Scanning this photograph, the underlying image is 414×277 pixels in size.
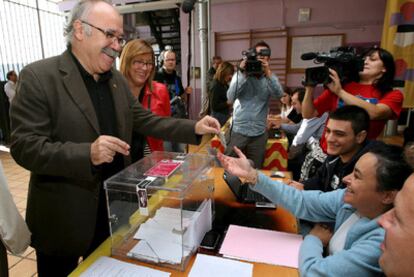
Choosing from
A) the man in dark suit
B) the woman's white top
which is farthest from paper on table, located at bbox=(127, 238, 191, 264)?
the woman's white top

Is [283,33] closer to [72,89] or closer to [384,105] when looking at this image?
[384,105]

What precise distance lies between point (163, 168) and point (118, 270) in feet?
1.14

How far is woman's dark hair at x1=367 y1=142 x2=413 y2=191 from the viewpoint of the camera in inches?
34.2

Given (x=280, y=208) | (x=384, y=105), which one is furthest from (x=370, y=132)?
(x=280, y=208)

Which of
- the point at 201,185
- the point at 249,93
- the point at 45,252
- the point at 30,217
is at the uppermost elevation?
the point at 249,93

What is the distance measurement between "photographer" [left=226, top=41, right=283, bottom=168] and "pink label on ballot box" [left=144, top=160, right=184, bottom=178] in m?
1.29

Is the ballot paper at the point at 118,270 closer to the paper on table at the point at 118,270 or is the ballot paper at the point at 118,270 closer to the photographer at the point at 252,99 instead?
the paper on table at the point at 118,270

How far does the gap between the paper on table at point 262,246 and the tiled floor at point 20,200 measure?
61.7 inches

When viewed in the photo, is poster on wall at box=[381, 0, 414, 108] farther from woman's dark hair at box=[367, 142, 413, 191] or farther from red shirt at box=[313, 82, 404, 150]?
woman's dark hair at box=[367, 142, 413, 191]

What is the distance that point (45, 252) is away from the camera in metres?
1.08

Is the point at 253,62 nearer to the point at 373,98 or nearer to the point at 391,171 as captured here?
the point at 373,98

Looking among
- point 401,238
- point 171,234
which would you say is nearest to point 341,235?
point 401,238

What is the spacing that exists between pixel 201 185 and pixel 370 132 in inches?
46.5

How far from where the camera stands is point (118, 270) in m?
0.85
